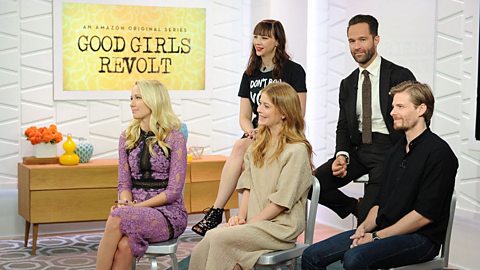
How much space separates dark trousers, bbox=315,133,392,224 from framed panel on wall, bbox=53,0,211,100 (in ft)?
9.36

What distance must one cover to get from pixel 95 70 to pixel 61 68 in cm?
30

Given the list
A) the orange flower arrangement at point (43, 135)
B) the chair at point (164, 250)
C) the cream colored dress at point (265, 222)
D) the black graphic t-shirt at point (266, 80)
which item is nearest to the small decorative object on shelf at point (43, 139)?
the orange flower arrangement at point (43, 135)

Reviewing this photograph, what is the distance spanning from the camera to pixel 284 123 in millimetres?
4297

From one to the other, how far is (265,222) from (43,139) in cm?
300

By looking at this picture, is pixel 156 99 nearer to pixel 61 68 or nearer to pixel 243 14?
pixel 61 68

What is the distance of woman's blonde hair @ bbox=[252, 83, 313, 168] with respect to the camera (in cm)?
425

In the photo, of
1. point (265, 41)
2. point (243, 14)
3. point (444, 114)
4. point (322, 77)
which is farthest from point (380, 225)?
point (243, 14)

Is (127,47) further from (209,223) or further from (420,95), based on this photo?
(420,95)

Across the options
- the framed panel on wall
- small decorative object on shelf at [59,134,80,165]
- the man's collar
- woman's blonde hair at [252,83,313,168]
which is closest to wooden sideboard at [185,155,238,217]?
the framed panel on wall

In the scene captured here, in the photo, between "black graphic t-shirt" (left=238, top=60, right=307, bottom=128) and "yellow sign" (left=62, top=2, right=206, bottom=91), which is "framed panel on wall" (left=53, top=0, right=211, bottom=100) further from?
"black graphic t-shirt" (left=238, top=60, right=307, bottom=128)

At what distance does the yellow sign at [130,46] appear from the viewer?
6.86 metres

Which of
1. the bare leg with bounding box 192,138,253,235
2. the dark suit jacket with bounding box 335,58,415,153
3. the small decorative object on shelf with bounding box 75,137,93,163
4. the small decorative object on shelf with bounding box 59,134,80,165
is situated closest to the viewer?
the dark suit jacket with bounding box 335,58,415,153

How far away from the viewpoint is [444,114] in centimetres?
572

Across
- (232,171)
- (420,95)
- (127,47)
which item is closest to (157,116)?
(232,171)
